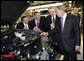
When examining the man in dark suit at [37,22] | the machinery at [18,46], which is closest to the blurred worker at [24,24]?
the man in dark suit at [37,22]

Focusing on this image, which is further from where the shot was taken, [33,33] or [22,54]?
[33,33]

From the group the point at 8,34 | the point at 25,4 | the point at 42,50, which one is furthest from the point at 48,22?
the point at 42,50

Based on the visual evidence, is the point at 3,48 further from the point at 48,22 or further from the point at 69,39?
the point at 48,22

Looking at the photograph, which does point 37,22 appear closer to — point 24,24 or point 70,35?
point 24,24

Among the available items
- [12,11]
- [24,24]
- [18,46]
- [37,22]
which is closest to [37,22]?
[37,22]

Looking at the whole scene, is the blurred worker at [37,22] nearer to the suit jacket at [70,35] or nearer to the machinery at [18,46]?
the machinery at [18,46]

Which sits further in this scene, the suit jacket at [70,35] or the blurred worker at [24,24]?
the blurred worker at [24,24]

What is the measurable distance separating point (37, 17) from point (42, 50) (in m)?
1.89

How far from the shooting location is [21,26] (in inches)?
147

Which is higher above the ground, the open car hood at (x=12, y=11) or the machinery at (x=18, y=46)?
the open car hood at (x=12, y=11)

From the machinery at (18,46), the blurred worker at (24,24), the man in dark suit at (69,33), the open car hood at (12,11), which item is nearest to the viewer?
the machinery at (18,46)

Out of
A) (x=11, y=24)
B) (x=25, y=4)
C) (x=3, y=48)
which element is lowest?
(x=3, y=48)

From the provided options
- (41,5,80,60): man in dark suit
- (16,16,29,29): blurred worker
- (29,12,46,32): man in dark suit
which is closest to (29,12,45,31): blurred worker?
(29,12,46,32): man in dark suit

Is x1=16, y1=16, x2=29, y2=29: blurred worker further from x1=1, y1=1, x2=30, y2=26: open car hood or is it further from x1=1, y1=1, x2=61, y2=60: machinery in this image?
x1=1, y1=1, x2=30, y2=26: open car hood
